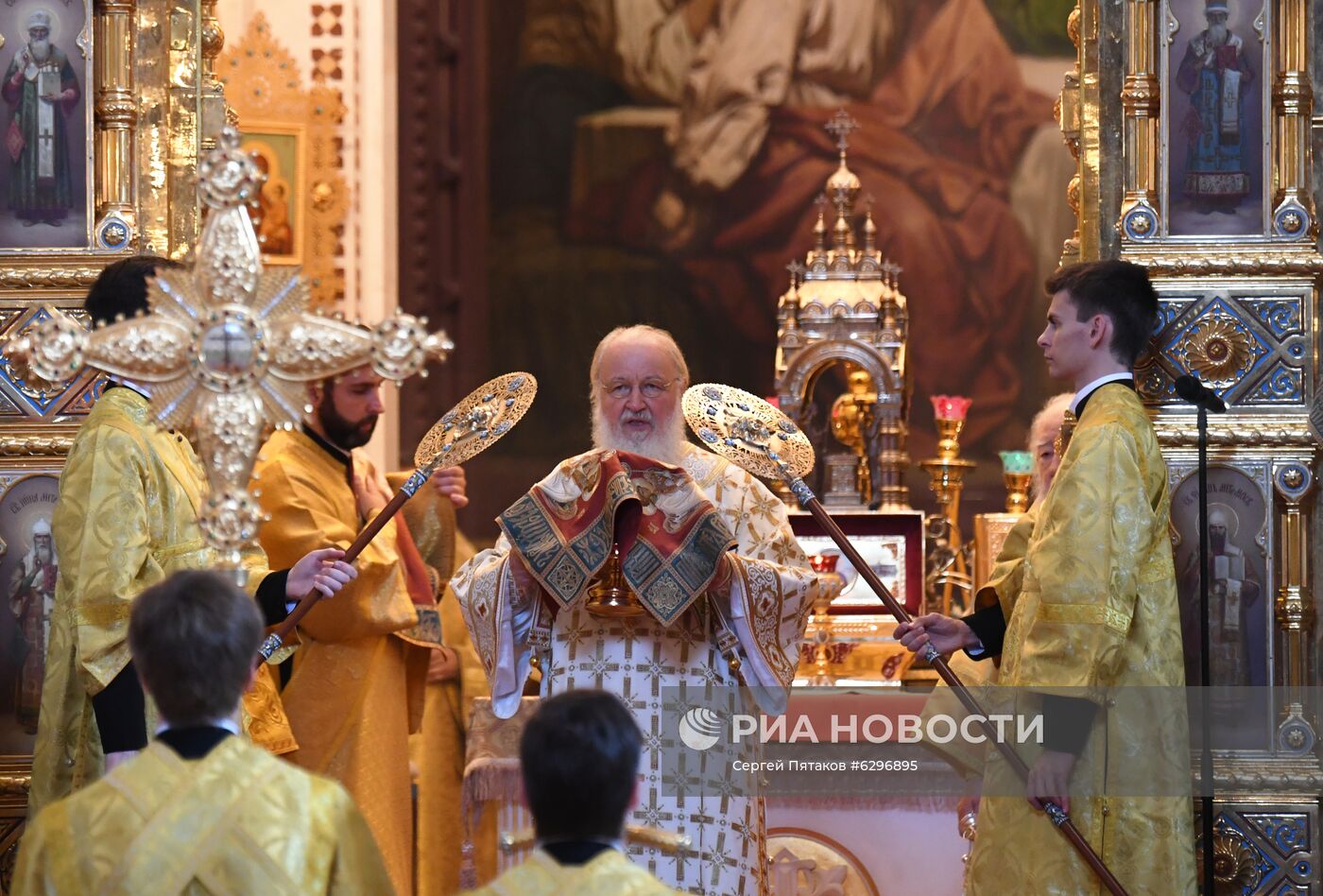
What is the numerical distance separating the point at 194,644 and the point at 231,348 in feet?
2.44

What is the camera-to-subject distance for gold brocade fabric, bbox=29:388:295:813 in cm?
425

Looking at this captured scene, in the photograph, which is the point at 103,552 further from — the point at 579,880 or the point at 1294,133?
the point at 1294,133

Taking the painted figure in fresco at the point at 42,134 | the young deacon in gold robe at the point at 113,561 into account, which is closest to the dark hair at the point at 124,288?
the young deacon in gold robe at the point at 113,561

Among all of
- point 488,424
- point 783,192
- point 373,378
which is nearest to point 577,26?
point 783,192

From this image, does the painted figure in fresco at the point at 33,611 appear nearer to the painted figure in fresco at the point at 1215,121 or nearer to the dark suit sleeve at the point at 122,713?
the dark suit sleeve at the point at 122,713

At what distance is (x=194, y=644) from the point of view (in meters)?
2.88

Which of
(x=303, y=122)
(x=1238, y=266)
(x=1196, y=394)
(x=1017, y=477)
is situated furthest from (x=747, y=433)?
(x=303, y=122)

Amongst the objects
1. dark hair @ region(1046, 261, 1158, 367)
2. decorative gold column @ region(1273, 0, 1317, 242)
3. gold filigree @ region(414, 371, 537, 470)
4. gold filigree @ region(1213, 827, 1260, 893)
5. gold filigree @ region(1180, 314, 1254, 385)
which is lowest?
gold filigree @ region(1213, 827, 1260, 893)

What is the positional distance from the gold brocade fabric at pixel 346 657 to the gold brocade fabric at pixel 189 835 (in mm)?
2683

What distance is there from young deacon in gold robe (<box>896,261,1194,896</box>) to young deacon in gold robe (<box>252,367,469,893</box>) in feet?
5.87

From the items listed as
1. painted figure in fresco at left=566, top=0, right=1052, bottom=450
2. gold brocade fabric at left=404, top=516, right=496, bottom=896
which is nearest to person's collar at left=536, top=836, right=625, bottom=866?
gold brocade fabric at left=404, top=516, right=496, bottom=896

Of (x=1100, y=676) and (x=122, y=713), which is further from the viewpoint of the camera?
(x=1100, y=676)

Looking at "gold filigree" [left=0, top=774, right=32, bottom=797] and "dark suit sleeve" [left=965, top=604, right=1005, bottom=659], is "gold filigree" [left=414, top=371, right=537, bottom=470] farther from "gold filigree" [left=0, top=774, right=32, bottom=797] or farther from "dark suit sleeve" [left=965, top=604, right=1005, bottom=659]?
"gold filigree" [left=0, top=774, right=32, bottom=797]

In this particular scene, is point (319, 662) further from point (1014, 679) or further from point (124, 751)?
point (1014, 679)
